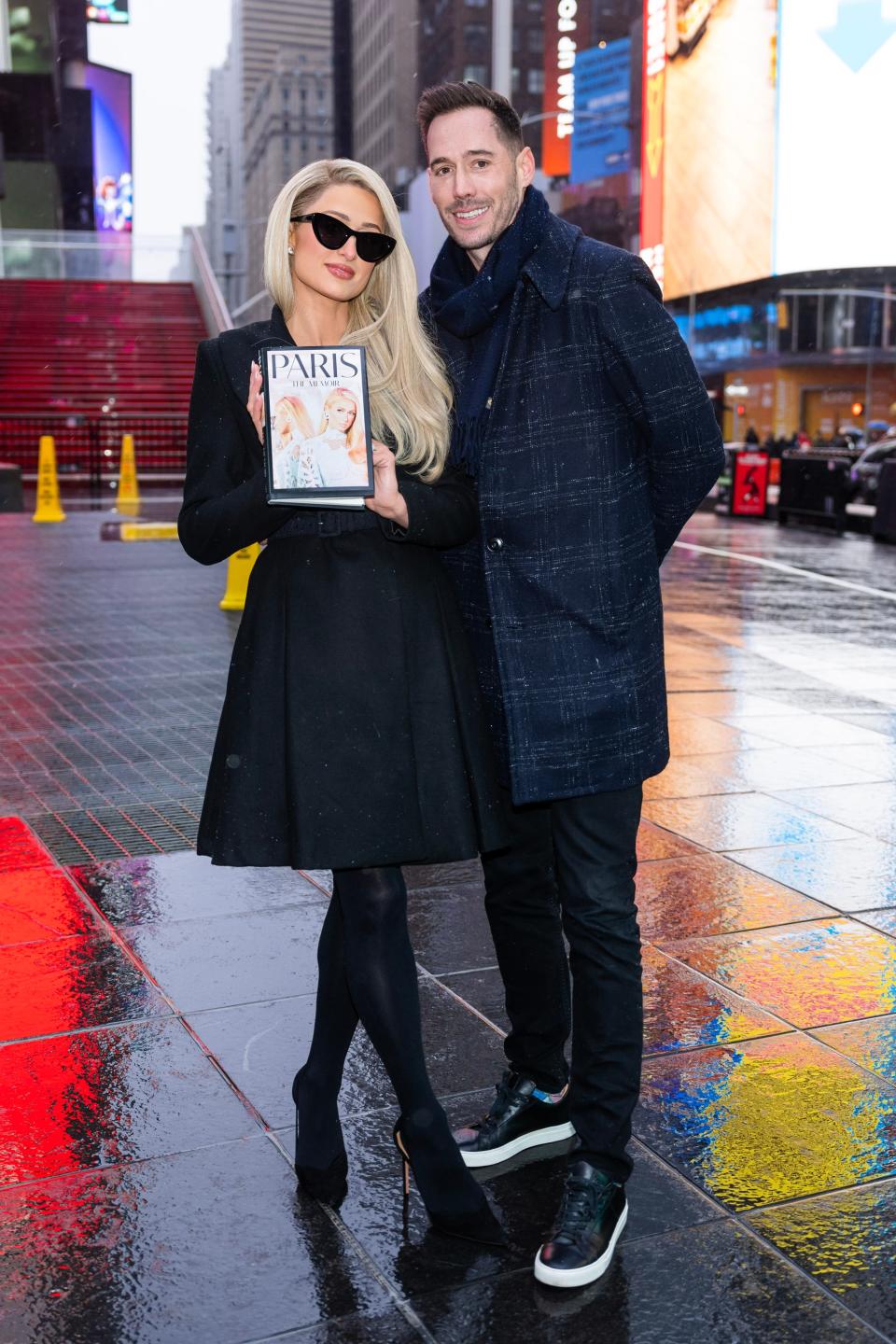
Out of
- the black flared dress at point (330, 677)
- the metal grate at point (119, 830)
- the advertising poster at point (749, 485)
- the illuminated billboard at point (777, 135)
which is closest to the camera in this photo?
the black flared dress at point (330, 677)

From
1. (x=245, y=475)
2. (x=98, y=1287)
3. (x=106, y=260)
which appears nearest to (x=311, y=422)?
(x=245, y=475)

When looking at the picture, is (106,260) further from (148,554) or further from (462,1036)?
(462,1036)

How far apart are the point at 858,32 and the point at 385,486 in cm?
2890

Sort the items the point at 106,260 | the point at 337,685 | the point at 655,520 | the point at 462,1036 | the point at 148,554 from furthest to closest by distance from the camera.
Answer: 1. the point at 106,260
2. the point at 148,554
3. the point at 462,1036
4. the point at 655,520
5. the point at 337,685

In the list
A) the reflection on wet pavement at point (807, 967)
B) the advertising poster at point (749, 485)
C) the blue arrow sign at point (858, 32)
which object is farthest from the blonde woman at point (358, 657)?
the blue arrow sign at point (858, 32)

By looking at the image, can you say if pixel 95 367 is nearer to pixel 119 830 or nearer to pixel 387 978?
pixel 119 830

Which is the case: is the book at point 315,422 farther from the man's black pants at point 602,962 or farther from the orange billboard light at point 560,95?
the orange billboard light at point 560,95

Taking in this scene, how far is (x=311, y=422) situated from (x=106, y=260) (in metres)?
38.6

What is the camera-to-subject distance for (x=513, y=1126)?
318 centimetres

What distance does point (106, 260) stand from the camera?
3869 cm

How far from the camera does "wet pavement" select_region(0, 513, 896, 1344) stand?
2605 mm

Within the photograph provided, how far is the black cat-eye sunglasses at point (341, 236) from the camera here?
2775mm

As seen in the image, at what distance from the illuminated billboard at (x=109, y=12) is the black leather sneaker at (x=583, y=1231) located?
61.4 meters

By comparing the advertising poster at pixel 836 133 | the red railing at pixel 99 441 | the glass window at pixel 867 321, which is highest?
the advertising poster at pixel 836 133
